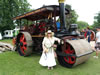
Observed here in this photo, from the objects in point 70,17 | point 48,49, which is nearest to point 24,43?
point 48,49

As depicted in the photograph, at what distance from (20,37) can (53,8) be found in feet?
7.52

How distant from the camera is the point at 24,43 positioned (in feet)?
16.2

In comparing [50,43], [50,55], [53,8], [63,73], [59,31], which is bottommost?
[63,73]

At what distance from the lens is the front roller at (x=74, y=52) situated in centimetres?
306

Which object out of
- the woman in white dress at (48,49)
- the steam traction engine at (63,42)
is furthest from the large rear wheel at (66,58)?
the woman in white dress at (48,49)

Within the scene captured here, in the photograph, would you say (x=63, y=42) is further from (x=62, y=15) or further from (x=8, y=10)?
(x=8, y=10)

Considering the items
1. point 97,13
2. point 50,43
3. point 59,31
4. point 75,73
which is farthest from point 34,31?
point 97,13

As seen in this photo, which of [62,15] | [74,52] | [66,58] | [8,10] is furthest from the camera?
[8,10]

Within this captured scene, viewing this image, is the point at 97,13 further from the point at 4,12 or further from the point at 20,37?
the point at 20,37

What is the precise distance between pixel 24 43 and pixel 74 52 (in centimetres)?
247

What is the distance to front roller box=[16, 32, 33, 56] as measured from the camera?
456cm

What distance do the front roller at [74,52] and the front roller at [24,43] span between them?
1518 millimetres

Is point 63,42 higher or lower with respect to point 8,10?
lower

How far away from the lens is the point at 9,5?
16.8 metres
